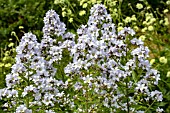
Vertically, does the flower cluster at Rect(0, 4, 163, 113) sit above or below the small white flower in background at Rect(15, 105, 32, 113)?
above

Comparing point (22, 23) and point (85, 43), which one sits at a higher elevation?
point (22, 23)

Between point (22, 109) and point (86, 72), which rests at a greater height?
point (86, 72)

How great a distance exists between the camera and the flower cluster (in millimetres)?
A: 2811

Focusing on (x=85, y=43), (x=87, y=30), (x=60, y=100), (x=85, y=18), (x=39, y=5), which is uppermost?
(x=39, y=5)

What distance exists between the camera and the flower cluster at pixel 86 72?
9.22ft

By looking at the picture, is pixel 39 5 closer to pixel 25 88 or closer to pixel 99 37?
pixel 99 37

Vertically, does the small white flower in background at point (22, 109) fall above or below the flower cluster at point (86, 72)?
below

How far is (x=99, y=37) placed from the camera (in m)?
3.20

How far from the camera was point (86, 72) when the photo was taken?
2.84 meters

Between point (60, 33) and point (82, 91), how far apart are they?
429 mm

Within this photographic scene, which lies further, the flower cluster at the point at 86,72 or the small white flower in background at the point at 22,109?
the flower cluster at the point at 86,72

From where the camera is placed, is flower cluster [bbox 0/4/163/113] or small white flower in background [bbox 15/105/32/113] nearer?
small white flower in background [bbox 15/105/32/113]

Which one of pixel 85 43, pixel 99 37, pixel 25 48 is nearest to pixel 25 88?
pixel 25 48

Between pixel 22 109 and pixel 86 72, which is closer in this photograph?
pixel 22 109
